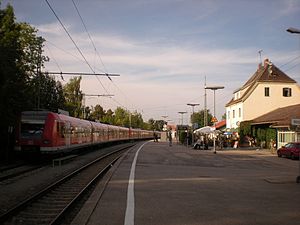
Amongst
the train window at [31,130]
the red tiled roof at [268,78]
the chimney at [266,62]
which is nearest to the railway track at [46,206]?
the train window at [31,130]

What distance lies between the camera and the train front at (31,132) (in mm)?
22406

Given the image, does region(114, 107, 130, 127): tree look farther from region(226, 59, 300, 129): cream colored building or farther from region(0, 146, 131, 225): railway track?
region(0, 146, 131, 225): railway track

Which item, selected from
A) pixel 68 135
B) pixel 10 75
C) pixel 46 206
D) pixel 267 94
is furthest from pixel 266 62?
pixel 46 206

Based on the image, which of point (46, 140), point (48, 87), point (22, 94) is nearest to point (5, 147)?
point (22, 94)

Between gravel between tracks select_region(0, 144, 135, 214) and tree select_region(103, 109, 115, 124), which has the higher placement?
tree select_region(103, 109, 115, 124)

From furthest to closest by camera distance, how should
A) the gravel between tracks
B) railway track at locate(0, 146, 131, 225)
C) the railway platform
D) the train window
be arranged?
the train window → the gravel between tracks → railway track at locate(0, 146, 131, 225) → the railway platform

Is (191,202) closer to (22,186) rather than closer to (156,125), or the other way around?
(22,186)

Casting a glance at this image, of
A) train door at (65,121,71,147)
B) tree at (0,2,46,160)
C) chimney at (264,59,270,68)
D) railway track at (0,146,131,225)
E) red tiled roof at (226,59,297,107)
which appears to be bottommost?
railway track at (0,146,131,225)

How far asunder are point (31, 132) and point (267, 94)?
127 ft

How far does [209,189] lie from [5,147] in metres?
17.4

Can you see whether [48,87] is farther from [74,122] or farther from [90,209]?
[90,209]

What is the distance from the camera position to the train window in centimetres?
2252

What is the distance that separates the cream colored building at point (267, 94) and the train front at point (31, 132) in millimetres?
36320

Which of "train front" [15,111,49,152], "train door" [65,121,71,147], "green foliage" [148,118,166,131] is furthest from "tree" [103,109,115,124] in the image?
"train front" [15,111,49,152]
